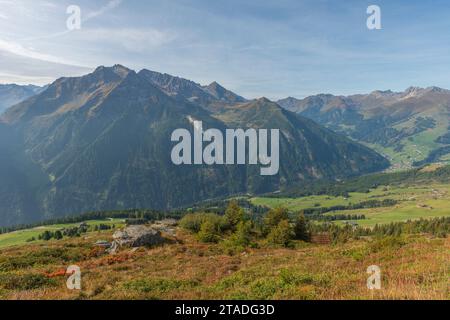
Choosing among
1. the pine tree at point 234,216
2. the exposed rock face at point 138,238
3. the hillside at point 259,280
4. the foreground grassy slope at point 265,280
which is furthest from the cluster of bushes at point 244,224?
the foreground grassy slope at point 265,280

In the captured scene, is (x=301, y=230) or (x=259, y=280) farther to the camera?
(x=301, y=230)

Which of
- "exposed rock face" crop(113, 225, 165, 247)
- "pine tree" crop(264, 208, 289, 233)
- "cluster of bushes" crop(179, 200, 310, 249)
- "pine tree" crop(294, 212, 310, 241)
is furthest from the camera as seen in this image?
"pine tree" crop(264, 208, 289, 233)

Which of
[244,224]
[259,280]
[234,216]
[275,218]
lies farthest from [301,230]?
[259,280]

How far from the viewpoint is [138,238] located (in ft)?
179

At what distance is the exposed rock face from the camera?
5336 centimetres

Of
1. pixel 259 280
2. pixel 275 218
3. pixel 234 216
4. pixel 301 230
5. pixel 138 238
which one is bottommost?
pixel 301 230

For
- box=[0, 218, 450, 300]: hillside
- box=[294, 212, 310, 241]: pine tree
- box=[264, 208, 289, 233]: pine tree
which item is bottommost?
box=[294, 212, 310, 241]: pine tree

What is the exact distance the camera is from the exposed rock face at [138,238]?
175 ft

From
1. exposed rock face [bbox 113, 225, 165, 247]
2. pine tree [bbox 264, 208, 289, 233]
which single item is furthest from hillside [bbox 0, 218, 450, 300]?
pine tree [bbox 264, 208, 289, 233]

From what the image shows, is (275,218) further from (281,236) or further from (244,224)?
(281,236)

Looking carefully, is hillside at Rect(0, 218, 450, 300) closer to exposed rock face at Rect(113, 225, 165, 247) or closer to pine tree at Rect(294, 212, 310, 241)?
exposed rock face at Rect(113, 225, 165, 247)
